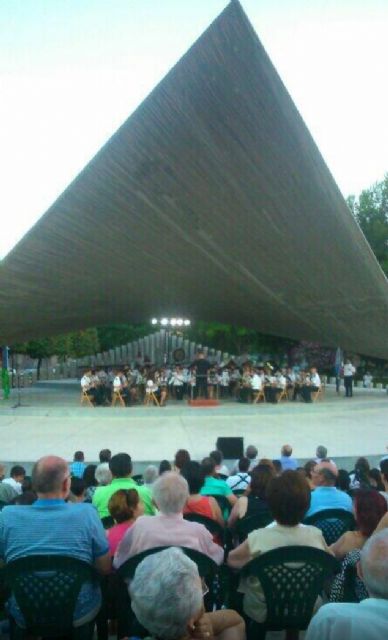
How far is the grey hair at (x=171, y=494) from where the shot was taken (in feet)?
11.6

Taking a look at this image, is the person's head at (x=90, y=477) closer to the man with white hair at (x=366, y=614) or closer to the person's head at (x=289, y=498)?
the person's head at (x=289, y=498)

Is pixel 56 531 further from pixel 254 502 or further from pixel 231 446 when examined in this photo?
pixel 231 446

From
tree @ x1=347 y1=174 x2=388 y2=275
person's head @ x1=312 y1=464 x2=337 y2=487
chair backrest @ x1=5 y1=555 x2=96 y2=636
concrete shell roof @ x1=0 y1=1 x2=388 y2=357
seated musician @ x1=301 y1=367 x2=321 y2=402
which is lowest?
chair backrest @ x1=5 y1=555 x2=96 y2=636

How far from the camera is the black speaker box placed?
963 cm

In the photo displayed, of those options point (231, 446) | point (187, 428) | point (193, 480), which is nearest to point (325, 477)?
point (193, 480)

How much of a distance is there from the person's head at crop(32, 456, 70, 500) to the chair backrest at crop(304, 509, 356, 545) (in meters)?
1.77

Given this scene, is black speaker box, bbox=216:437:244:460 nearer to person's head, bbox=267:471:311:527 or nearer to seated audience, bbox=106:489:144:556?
seated audience, bbox=106:489:144:556

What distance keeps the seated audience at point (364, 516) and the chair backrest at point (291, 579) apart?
39cm

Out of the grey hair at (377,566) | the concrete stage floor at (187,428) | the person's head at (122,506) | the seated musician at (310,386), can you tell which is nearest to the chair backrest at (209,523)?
the person's head at (122,506)

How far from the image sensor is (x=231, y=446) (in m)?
9.69

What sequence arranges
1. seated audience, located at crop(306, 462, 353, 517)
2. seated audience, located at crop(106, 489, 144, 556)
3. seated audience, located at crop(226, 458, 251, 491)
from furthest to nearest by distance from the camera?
1. seated audience, located at crop(226, 458, 251, 491)
2. seated audience, located at crop(306, 462, 353, 517)
3. seated audience, located at crop(106, 489, 144, 556)

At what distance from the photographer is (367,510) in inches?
139

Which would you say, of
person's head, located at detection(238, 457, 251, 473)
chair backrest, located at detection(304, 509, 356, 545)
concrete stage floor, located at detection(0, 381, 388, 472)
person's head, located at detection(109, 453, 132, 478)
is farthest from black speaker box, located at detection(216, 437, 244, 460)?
chair backrest, located at detection(304, 509, 356, 545)

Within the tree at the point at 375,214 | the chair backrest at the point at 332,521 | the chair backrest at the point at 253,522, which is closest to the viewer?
the chair backrest at the point at 253,522
